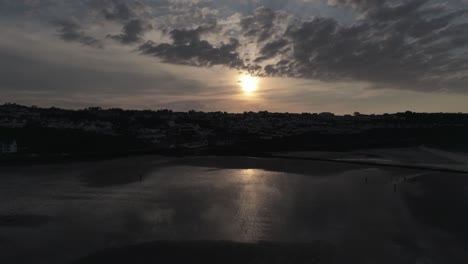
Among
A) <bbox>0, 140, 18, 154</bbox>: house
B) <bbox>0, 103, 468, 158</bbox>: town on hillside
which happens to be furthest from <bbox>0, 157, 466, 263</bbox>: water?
<bbox>0, 103, 468, 158</bbox>: town on hillside

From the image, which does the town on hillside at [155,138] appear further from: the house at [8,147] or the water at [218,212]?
the water at [218,212]

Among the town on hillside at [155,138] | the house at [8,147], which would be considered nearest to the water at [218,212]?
the house at [8,147]

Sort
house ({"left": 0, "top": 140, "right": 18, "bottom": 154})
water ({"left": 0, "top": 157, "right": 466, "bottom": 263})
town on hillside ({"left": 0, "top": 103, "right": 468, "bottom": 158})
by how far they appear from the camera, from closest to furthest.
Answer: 1. water ({"left": 0, "top": 157, "right": 466, "bottom": 263})
2. house ({"left": 0, "top": 140, "right": 18, "bottom": 154})
3. town on hillside ({"left": 0, "top": 103, "right": 468, "bottom": 158})

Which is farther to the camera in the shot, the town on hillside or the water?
the town on hillside

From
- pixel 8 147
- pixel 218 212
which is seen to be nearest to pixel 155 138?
pixel 8 147

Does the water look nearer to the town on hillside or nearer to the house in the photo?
the house
